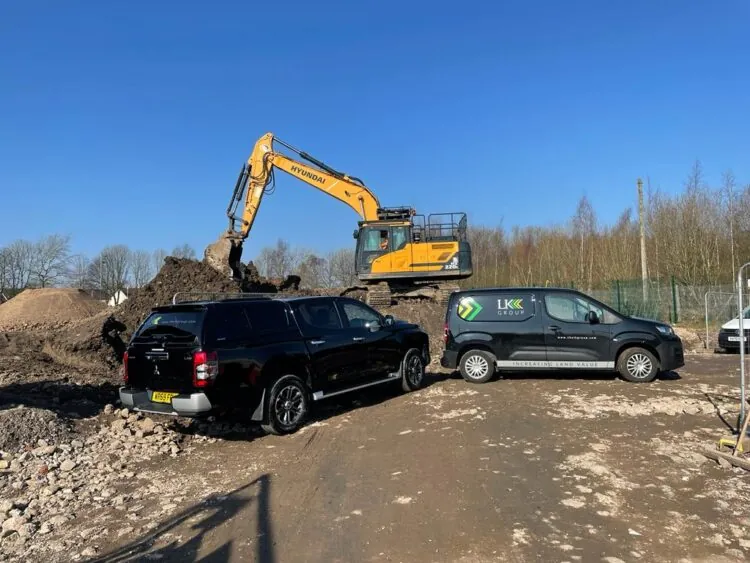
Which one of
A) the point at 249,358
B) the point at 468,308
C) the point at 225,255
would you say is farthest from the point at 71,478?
the point at 225,255

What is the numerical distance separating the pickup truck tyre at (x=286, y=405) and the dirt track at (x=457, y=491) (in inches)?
8.5

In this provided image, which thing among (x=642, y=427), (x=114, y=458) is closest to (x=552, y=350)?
(x=642, y=427)

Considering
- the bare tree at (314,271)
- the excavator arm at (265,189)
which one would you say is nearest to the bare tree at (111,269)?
the bare tree at (314,271)

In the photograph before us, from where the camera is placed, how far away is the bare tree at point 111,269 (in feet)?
212

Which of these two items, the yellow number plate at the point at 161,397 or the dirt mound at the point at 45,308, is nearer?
the yellow number plate at the point at 161,397

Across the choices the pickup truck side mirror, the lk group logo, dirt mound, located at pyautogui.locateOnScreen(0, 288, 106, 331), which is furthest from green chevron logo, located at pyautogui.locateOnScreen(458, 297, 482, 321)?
dirt mound, located at pyautogui.locateOnScreen(0, 288, 106, 331)

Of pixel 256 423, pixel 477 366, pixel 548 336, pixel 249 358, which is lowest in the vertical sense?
pixel 256 423

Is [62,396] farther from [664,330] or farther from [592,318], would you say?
[664,330]

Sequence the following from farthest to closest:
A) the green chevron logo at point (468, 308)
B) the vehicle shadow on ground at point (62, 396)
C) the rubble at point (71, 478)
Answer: the green chevron logo at point (468, 308) → the vehicle shadow on ground at point (62, 396) → the rubble at point (71, 478)

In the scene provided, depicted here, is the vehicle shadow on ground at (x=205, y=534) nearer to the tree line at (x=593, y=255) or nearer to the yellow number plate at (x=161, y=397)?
the yellow number plate at (x=161, y=397)

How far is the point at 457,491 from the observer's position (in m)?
5.58

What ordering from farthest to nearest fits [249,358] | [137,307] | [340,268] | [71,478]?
[340,268], [137,307], [249,358], [71,478]

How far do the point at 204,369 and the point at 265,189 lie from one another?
633 inches

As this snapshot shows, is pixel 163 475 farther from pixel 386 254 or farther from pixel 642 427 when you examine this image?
pixel 386 254
